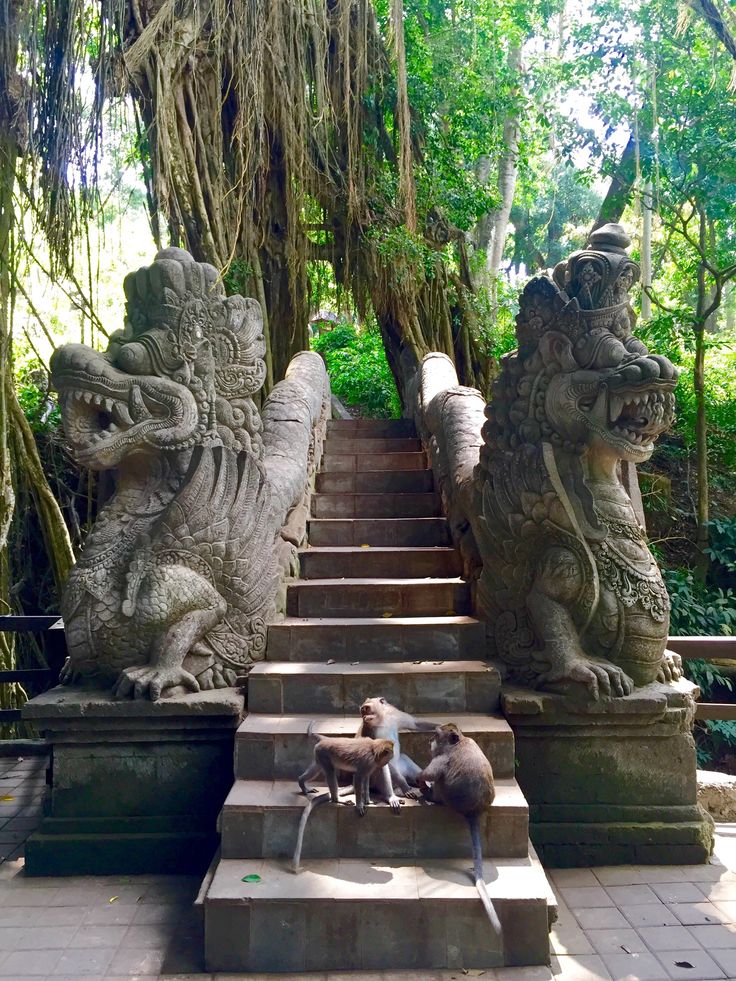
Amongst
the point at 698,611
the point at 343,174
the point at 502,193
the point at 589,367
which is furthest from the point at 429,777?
the point at 502,193

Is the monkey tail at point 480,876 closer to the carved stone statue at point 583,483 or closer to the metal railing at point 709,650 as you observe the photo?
the carved stone statue at point 583,483

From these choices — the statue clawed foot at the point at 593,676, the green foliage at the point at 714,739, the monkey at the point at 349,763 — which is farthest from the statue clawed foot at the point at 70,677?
the green foliage at the point at 714,739

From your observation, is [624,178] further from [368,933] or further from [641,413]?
[368,933]

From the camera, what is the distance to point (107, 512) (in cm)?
386

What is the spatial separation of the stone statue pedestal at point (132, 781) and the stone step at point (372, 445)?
13.0 feet

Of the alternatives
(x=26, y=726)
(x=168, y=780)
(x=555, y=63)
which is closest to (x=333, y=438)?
(x=26, y=726)

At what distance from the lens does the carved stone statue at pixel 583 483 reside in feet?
11.8

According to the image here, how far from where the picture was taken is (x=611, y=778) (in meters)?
3.62

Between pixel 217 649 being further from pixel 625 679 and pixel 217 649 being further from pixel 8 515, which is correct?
pixel 8 515

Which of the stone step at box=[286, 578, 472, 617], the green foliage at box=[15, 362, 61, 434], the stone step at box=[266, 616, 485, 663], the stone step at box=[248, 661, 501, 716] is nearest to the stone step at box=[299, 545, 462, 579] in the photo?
the stone step at box=[286, 578, 472, 617]

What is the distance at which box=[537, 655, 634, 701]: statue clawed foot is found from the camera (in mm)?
3543

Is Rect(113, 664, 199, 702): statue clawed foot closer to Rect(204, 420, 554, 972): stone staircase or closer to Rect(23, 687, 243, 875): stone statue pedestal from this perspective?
Rect(23, 687, 243, 875): stone statue pedestal

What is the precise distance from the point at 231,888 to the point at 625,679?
6.27 ft

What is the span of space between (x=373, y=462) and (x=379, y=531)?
4.70 ft
